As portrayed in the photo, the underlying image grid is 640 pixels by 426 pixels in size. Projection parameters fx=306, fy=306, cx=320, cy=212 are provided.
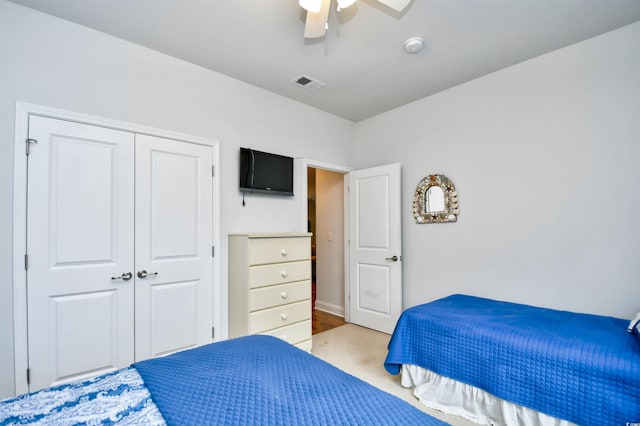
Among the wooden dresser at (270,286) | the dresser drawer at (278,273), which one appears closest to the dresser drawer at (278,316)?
the wooden dresser at (270,286)

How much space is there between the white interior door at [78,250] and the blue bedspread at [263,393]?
4.14 ft

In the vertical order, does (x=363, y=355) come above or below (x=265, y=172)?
below

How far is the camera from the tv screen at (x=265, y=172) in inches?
119

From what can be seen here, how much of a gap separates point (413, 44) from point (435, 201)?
64.6 inches

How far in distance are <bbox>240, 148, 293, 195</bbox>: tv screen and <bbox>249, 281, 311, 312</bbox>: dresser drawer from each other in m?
1.00

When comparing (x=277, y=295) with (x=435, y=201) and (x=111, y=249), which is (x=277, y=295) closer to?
(x=111, y=249)

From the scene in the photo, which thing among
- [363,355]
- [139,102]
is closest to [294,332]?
[363,355]

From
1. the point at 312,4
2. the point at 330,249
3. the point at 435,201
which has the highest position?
the point at 312,4

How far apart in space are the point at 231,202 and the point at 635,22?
350 cm

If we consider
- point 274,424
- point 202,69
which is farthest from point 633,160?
point 202,69

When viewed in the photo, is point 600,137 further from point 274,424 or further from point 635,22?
point 274,424

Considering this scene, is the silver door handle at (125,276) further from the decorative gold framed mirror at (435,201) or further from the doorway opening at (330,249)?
the decorative gold framed mirror at (435,201)

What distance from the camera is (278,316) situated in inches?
109

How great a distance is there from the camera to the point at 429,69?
2.86m
